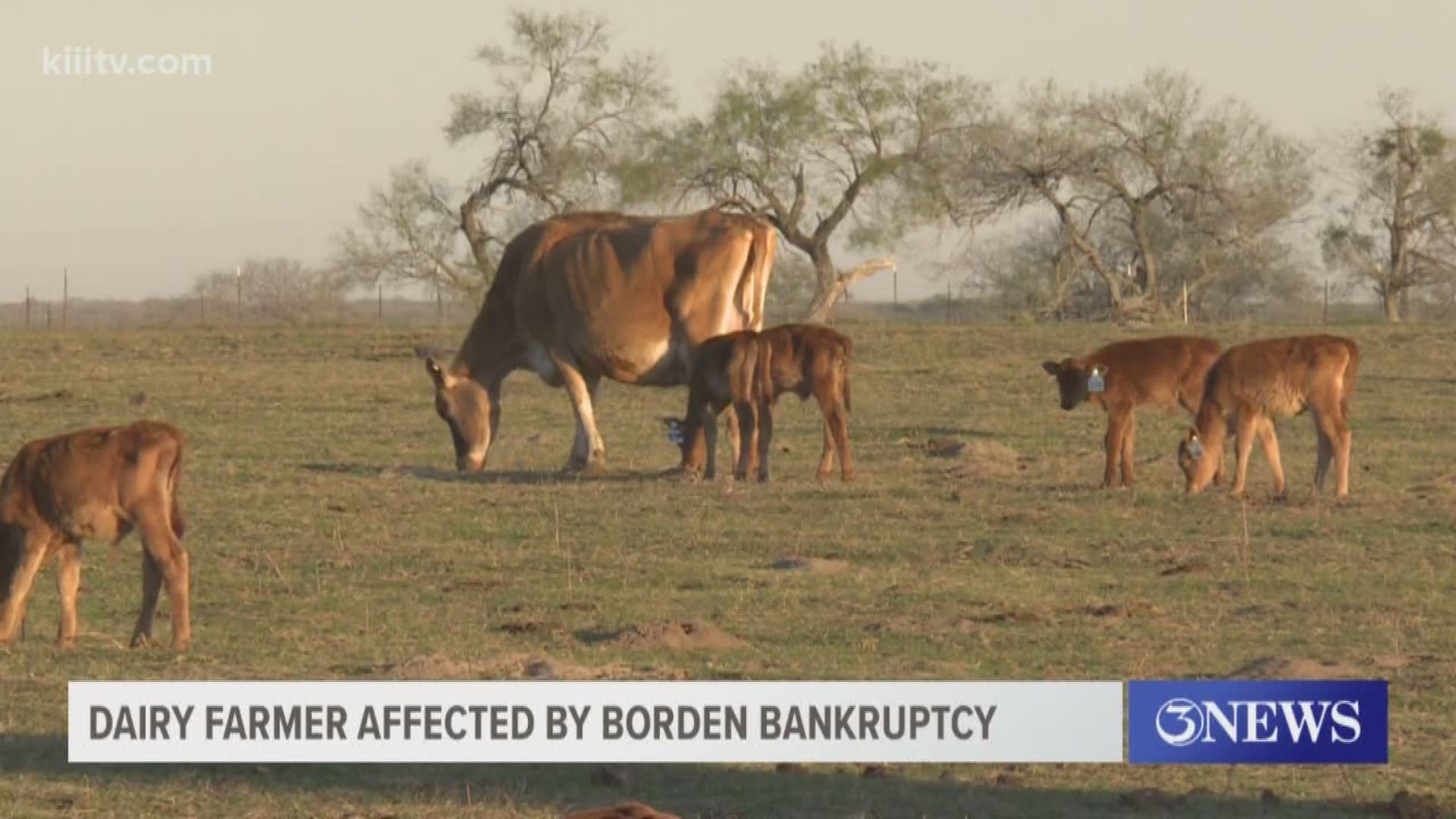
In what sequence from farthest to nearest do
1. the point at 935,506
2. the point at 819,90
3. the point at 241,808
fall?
the point at 819,90, the point at 935,506, the point at 241,808

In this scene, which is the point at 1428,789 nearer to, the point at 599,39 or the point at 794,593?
the point at 794,593

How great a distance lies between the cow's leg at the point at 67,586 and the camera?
1347cm

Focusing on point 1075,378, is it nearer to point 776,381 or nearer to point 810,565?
point 776,381

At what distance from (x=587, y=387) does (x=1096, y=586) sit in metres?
9.53

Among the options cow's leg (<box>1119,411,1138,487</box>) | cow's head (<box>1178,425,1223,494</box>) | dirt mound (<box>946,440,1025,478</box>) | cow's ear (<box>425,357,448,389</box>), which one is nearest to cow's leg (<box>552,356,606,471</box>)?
cow's ear (<box>425,357,448,389</box>)

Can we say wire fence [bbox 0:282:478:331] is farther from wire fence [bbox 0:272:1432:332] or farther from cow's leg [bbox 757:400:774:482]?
cow's leg [bbox 757:400:774:482]

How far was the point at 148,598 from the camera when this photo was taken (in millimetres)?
13328

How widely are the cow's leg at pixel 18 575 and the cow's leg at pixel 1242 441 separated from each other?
1058 centimetres

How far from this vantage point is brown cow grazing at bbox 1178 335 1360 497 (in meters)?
20.8

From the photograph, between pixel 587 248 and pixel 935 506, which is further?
pixel 587 248

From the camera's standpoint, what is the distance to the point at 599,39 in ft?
215

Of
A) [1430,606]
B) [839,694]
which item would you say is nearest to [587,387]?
[1430,606]

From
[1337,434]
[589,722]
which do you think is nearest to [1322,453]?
[1337,434]

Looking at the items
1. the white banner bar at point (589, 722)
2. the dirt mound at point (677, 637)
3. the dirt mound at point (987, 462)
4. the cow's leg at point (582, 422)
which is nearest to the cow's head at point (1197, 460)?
the dirt mound at point (987, 462)
